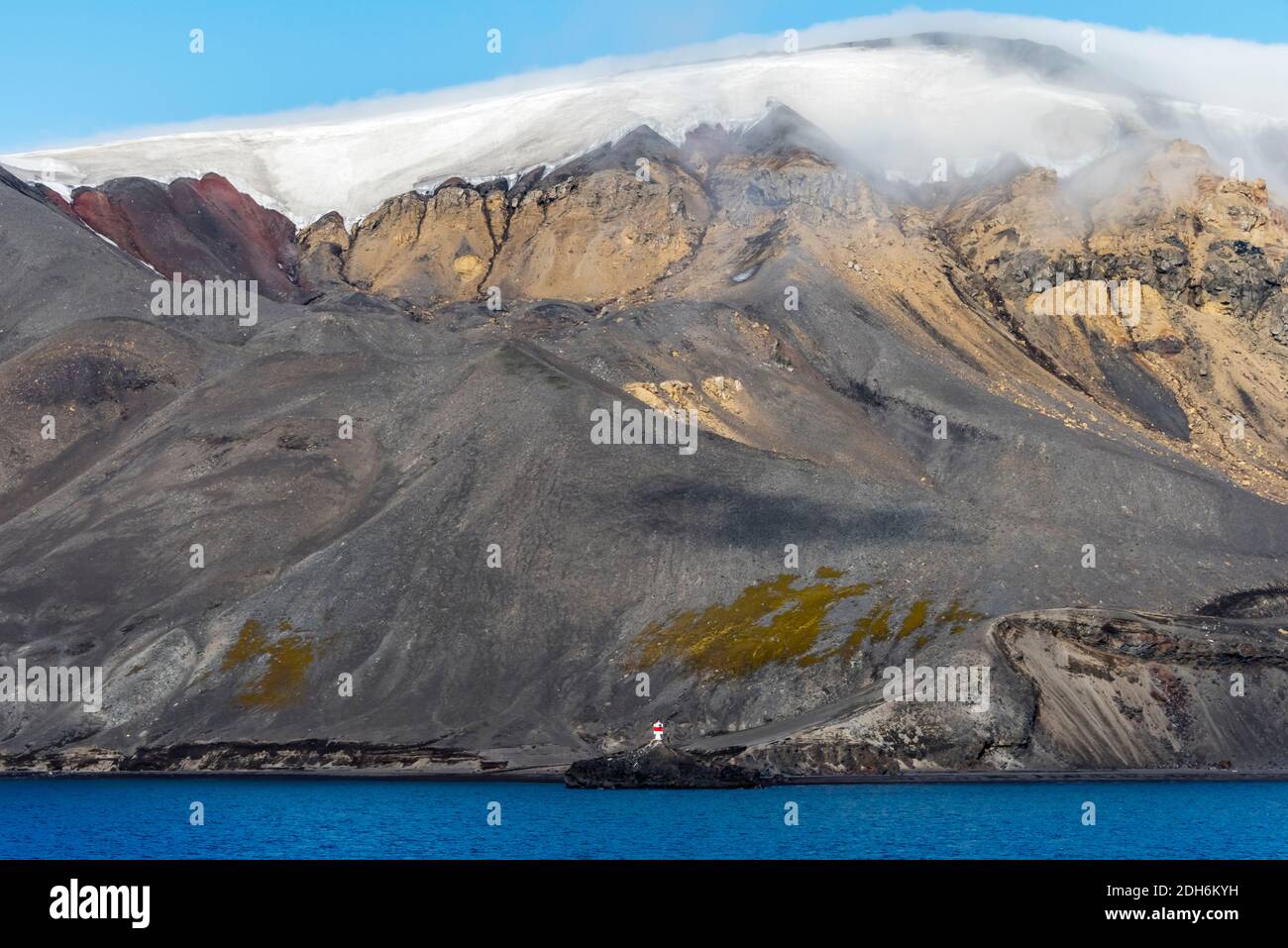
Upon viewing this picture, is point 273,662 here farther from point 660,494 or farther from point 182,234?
point 182,234

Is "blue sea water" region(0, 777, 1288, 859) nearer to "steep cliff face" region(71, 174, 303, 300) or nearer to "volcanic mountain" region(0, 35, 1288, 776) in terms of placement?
"volcanic mountain" region(0, 35, 1288, 776)

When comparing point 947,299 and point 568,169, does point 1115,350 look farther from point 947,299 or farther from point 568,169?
point 568,169

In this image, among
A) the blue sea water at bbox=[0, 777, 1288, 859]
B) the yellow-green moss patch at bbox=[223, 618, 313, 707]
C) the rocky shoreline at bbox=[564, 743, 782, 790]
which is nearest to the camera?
A: the blue sea water at bbox=[0, 777, 1288, 859]

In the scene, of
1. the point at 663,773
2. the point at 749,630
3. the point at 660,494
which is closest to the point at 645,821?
the point at 663,773

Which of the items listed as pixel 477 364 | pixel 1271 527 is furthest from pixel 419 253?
pixel 1271 527

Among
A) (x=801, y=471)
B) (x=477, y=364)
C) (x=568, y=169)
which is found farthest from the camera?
(x=568, y=169)

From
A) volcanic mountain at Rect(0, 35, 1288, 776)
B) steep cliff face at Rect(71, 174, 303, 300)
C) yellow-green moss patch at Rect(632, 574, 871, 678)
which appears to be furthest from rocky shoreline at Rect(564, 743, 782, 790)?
steep cliff face at Rect(71, 174, 303, 300)
